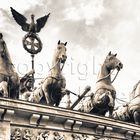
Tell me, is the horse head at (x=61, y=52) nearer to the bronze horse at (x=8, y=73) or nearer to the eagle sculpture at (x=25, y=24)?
the bronze horse at (x=8, y=73)

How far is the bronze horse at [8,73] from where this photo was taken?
83.1 ft

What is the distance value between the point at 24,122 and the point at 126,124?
4.84 metres

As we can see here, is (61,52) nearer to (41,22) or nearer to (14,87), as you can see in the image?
(14,87)

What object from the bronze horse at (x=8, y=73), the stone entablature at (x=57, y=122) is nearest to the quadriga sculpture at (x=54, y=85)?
the stone entablature at (x=57, y=122)

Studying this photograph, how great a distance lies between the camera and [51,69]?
88.0 ft

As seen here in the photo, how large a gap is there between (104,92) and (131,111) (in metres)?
1.66

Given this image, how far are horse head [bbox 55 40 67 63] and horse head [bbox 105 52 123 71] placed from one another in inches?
92.0

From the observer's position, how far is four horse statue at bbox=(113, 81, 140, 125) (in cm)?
2845

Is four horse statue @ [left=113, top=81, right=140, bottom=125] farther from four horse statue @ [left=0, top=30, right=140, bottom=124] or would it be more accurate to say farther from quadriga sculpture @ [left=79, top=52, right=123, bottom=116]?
quadriga sculpture @ [left=79, top=52, right=123, bottom=116]

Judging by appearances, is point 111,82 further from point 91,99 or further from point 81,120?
point 81,120

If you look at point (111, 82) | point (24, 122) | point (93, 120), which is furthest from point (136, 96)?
point (24, 122)

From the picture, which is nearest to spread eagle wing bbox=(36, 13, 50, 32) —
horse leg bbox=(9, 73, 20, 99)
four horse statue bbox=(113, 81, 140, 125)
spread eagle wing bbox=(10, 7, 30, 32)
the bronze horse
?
spread eagle wing bbox=(10, 7, 30, 32)

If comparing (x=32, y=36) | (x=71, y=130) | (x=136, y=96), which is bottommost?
(x=71, y=130)

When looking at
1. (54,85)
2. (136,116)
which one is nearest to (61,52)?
(54,85)
